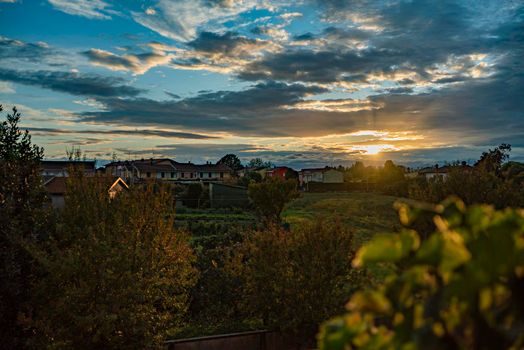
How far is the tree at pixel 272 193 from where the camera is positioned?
37.7m

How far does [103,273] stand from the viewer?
11.2 meters

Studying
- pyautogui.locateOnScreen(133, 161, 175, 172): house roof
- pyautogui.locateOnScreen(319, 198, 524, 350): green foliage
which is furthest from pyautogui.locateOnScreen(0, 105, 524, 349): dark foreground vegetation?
pyautogui.locateOnScreen(133, 161, 175, 172): house roof

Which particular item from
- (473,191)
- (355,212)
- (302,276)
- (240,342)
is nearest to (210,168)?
(355,212)

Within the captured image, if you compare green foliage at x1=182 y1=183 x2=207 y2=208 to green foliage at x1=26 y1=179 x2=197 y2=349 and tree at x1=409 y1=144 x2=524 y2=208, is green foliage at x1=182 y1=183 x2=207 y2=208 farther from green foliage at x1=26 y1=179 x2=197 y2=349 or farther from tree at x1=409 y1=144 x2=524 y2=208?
green foliage at x1=26 y1=179 x2=197 y2=349

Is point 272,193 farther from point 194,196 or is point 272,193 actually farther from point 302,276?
point 194,196

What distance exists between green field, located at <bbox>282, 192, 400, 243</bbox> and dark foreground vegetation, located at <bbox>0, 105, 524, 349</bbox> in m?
20.4

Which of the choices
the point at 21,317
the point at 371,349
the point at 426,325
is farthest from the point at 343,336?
the point at 21,317

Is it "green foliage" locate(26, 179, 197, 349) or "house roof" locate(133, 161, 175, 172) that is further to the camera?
"house roof" locate(133, 161, 175, 172)

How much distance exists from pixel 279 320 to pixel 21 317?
23.8 feet

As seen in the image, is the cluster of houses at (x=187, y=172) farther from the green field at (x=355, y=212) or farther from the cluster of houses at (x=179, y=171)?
the green field at (x=355, y=212)

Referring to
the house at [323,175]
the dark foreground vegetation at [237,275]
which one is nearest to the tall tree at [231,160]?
the house at [323,175]

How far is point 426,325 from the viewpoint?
158 centimetres

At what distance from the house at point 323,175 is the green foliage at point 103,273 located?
90.6 metres

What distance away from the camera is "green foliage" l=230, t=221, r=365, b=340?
1427 cm
